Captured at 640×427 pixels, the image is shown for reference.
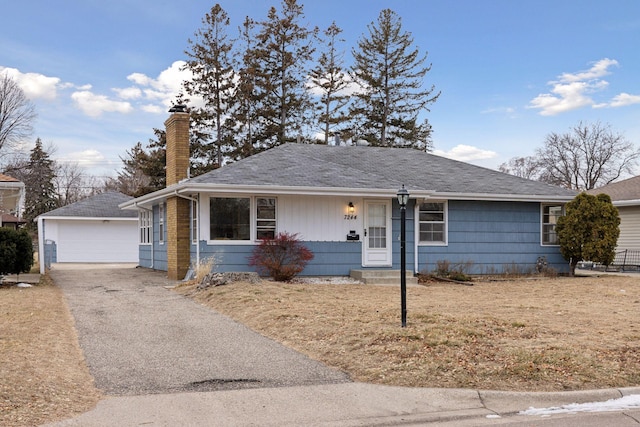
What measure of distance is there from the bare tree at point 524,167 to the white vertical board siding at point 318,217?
41.6m

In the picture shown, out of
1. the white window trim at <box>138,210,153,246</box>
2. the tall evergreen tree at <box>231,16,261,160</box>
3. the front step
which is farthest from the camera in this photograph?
the tall evergreen tree at <box>231,16,261,160</box>

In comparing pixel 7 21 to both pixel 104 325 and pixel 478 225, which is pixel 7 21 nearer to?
pixel 104 325

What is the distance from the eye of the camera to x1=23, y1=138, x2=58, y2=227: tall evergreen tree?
5045 centimetres

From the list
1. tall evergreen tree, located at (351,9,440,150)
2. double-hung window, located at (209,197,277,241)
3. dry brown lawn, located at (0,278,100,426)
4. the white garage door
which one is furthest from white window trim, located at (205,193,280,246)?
tall evergreen tree, located at (351,9,440,150)

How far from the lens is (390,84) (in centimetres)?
3925

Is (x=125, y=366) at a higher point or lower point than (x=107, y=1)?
lower

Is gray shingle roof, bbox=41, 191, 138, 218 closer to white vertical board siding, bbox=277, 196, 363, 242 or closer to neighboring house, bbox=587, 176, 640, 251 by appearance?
white vertical board siding, bbox=277, 196, 363, 242

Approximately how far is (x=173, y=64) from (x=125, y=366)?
32.4 meters

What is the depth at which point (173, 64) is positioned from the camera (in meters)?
36.6

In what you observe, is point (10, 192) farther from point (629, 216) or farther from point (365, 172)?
point (629, 216)

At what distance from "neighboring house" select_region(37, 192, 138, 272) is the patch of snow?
25.9 metres

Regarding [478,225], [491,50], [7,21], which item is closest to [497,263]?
[478,225]

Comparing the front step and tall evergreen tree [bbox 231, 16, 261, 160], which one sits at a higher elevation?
tall evergreen tree [bbox 231, 16, 261, 160]

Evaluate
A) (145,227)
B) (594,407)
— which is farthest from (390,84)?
(594,407)
